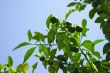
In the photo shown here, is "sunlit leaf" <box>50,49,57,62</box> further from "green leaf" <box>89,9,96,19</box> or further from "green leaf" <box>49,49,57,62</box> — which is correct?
"green leaf" <box>89,9,96,19</box>

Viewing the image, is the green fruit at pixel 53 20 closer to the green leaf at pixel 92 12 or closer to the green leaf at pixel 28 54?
the green leaf at pixel 28 54

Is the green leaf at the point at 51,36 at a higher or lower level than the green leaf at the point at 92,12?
lower

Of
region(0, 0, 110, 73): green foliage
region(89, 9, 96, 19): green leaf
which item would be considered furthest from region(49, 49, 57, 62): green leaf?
region(89, 9, 96, 19): green leaf

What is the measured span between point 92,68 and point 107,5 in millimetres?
603

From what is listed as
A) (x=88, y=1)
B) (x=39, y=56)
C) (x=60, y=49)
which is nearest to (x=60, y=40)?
(x=60, y=49)

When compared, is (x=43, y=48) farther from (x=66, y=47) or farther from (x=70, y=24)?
(x=70, y=24)

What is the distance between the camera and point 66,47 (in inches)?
90.7

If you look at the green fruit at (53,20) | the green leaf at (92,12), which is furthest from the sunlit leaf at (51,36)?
the green leaf at (92,12)

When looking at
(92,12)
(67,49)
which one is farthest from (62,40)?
(92,12)

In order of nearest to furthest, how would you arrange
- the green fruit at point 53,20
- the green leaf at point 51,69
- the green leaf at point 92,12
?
the green fruit at point 53,20 → the green leaf at point 51,69 → the green leaf at point 92,12

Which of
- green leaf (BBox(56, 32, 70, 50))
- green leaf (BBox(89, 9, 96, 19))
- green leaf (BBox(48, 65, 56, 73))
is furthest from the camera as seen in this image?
green leaf (BBox(89, 9, 96, 19))

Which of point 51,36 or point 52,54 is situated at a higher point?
point 51,36

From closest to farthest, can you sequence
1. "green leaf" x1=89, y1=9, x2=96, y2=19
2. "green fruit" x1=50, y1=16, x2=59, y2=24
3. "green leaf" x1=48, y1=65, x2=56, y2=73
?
"green fruit" x1=50, y1=16, x2=59, y2=24, "green leaf" x1=48, y1=65, x2=56, y2=73, "green leaf" x1=89, y1=9, x2=96, y2=19

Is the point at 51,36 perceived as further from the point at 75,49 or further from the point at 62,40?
the point at 75,49
